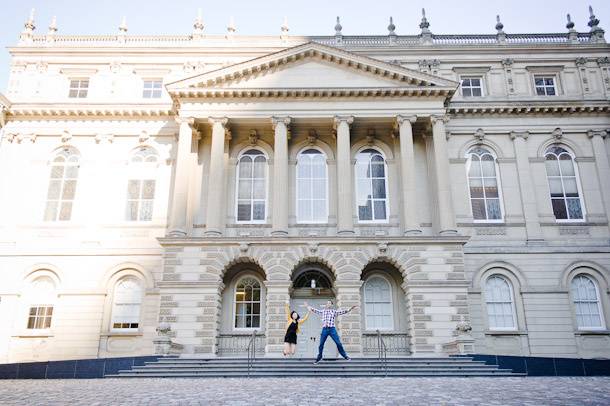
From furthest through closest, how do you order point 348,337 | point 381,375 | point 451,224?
point 451,224 < point 348,337 < point 381,375

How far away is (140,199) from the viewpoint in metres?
26.1

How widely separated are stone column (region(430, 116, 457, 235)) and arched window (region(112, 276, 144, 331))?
14.7 meters

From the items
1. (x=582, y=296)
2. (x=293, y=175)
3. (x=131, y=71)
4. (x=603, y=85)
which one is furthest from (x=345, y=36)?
(x=582, y=296)

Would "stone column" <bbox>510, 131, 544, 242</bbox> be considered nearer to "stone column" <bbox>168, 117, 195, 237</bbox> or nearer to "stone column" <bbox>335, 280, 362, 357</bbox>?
"stone column" <bbox>335, 280, 362, 357</bbox>

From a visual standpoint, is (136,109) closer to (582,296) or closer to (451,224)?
(451,224)

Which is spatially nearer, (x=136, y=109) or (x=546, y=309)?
(x=546, y=309)

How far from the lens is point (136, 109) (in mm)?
26781

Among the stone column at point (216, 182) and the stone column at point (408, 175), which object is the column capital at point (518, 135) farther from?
the stone column at point (216, 182)

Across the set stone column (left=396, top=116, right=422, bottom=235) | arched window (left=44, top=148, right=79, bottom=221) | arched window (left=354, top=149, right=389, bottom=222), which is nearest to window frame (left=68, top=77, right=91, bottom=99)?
arched window (left=44, top=148, right=79, bottom=221)

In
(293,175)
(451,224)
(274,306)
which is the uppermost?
(293,175)

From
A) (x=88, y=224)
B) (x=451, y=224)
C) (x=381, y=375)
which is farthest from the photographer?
(x=88, y=224)

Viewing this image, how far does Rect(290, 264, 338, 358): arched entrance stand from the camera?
23641mm

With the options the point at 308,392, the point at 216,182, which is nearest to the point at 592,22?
the point at 216,182

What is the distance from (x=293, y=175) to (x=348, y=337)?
8.81 meters
